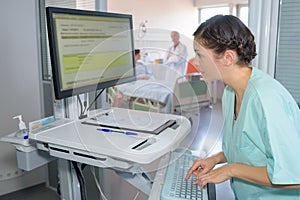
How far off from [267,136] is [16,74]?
2010 millimetres

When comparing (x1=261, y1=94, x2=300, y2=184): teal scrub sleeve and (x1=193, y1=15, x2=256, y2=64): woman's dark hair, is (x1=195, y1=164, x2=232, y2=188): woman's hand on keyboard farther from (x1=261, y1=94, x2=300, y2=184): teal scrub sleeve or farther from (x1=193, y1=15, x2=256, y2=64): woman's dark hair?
(x1=193, y1=15, x2=256, y2=64): woman's dark hair

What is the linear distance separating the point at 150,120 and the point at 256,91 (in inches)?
19.8

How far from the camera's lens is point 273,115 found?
729mm

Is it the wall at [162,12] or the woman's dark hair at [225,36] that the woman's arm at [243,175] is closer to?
the woman's dark hair at [225,36]

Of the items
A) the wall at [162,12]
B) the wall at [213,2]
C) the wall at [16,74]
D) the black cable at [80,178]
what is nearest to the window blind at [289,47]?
the black cable at [80,178]

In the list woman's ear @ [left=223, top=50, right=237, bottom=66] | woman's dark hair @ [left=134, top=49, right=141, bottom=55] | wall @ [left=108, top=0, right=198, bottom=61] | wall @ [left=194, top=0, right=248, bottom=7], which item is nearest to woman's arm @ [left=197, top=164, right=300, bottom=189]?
woman's ear @ [left=223, top=50, right=237, bottom=66]

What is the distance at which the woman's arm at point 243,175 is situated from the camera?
2.46 ft

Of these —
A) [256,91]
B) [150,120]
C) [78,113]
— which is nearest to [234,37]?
[256,91]

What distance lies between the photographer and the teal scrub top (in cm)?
72

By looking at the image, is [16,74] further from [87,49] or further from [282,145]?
[282,145]

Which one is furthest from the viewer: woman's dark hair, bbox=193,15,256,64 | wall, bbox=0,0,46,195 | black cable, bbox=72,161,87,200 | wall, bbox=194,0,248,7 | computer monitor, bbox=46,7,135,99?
wall, bbox=194,0,248,7

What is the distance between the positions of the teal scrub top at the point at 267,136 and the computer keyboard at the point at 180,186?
0.14m

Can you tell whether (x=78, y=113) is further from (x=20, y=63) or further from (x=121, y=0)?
(x=121, y=0)

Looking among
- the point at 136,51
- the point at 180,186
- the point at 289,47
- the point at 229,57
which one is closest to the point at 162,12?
the point at 136,51
